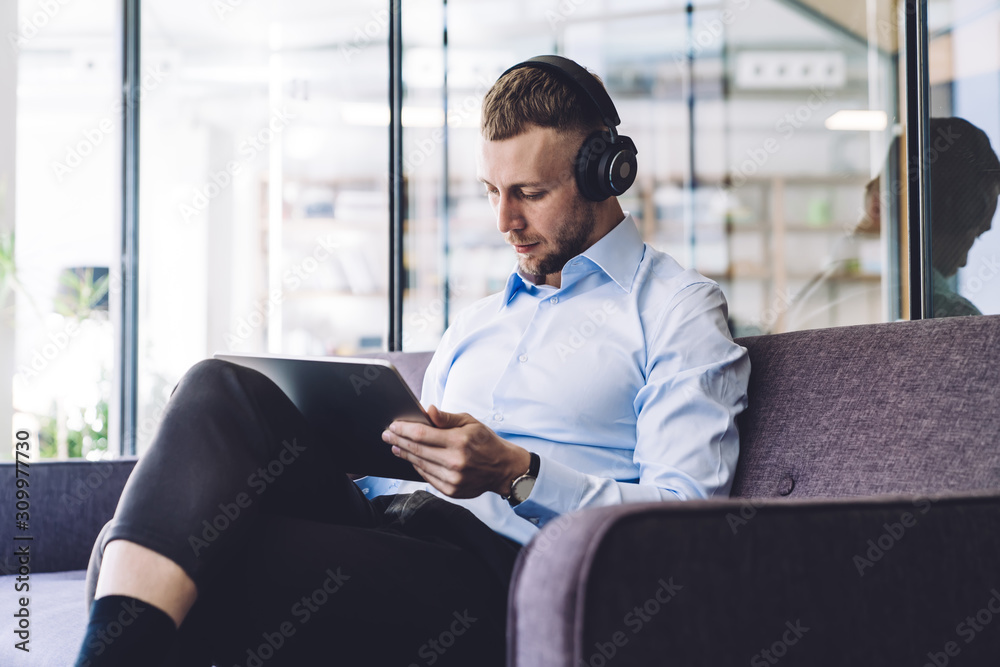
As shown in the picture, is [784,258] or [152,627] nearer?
[152,627]

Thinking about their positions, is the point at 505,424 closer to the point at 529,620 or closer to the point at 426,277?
the point at 529,620

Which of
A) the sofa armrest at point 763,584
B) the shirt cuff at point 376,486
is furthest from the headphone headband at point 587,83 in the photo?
the sofa armrest at point 763,584

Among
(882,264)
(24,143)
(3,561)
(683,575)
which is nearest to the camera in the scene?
(683,575)

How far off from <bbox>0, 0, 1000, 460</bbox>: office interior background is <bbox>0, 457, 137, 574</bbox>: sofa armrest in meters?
2.77

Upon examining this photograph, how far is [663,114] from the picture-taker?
588 cm

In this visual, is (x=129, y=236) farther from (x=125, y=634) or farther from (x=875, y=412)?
(x=875, y=412)

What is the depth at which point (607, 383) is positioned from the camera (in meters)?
1.16

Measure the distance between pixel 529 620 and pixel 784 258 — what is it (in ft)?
17.7

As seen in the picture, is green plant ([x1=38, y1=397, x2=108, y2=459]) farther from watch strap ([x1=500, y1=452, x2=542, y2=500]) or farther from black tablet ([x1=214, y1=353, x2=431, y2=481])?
watch strap ([x1=500, y1=452, x2=542, y2=500])

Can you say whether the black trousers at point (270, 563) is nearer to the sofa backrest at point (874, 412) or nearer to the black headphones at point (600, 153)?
the sofa backrest at point (874, 412)

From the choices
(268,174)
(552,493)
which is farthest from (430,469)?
(268,174)

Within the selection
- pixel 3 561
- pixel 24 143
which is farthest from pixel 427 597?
pixel 24 143

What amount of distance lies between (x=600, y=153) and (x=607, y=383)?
38 cm

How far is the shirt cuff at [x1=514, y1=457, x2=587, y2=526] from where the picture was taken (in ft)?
3.15
